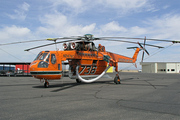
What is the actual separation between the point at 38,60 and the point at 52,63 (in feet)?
3.92

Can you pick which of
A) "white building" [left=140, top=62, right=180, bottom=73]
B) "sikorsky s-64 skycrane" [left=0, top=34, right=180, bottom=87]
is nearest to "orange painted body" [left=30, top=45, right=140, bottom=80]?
"sikorsky s-64 skycrane" [left=0, top=34, right=180, bottom=87]

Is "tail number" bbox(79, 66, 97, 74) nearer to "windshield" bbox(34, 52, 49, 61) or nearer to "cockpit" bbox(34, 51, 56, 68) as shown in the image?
"cockpit" bbox(34, 51, 56, 68)

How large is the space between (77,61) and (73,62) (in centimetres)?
44

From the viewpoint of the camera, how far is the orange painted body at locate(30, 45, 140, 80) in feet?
41.7

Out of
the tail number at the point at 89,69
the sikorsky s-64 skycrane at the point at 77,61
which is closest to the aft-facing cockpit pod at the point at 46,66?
the sikorsky s-64 skycrane at the point at 77,61

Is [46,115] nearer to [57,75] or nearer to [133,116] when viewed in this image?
[133,116]

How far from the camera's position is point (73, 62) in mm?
16016

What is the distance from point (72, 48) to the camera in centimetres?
1543

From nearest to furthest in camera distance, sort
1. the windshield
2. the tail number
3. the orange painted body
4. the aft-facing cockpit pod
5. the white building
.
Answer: the aft-facing cockpit pod → the orange painted body → the windshield → the tail number → the white building

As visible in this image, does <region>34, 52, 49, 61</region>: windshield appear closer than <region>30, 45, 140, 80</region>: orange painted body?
No

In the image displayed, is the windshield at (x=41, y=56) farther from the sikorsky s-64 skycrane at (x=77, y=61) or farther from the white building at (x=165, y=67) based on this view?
the white building at (x=165, y=67)

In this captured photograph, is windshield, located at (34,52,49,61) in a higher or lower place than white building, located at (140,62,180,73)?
higher

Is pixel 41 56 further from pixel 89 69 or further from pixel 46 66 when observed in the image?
pixel 89 69

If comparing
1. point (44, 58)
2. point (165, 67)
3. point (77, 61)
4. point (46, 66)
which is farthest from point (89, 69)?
point (165, 67)
